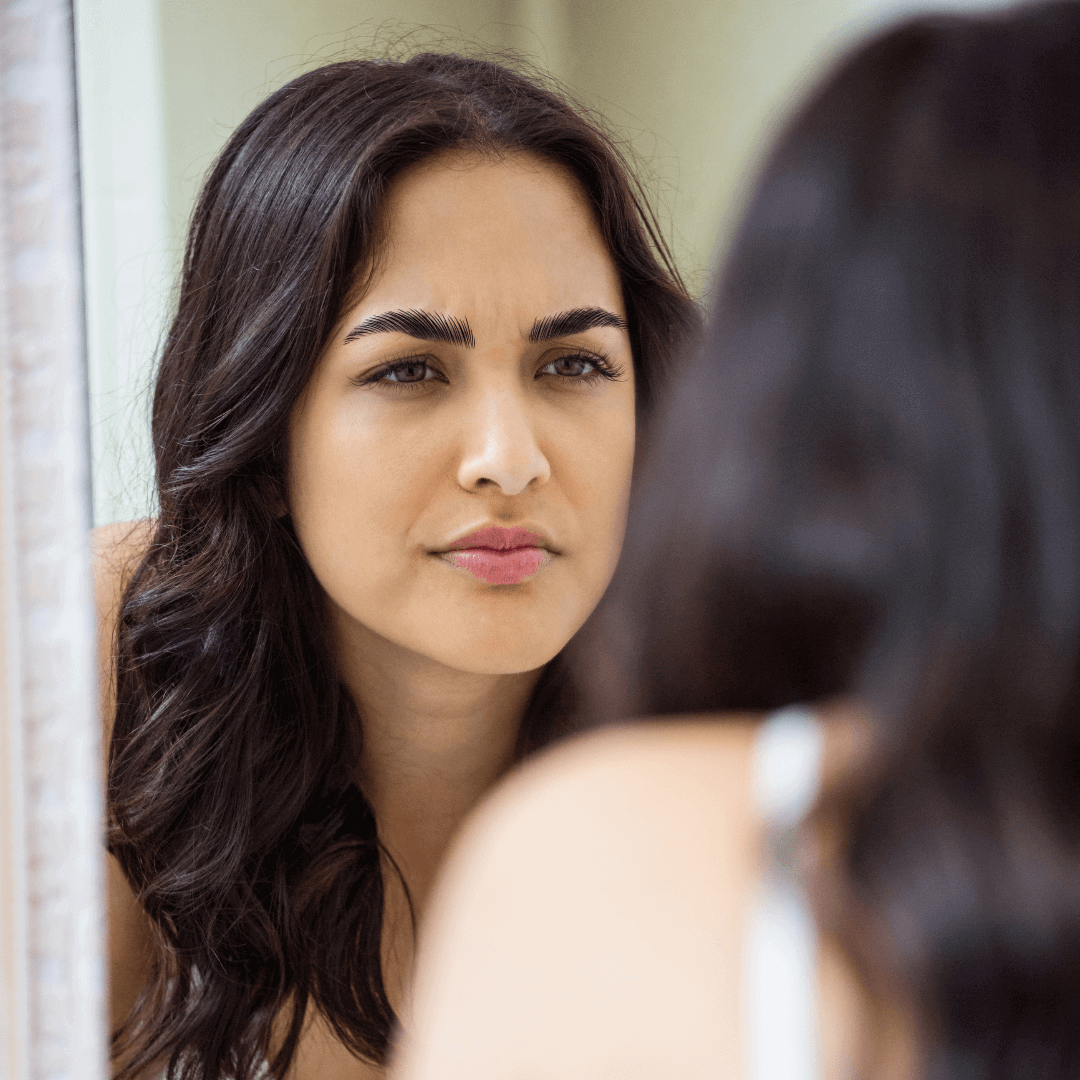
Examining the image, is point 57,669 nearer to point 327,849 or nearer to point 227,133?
point 327,849

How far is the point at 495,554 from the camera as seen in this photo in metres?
0.63

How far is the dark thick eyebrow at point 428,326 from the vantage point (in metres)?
0.62

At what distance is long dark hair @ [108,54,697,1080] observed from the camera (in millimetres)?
678

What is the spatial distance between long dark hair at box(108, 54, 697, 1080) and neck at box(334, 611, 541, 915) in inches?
0.9

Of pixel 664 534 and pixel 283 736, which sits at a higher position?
pixel 664 534

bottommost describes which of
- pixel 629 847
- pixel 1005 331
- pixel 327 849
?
pixel 327 849

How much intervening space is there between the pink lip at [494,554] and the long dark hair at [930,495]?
0.34m

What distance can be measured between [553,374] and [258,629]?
26cm

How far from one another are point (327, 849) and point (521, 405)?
324mm

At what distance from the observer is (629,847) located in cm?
28

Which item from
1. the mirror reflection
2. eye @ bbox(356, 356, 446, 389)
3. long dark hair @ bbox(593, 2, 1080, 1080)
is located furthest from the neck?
long dark hair @ bbox(593, 2, 1080, 1080)

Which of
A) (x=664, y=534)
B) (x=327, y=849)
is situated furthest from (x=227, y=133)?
(x=664, y=534)

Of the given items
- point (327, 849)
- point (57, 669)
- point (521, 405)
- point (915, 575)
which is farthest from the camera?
point (327, 849)

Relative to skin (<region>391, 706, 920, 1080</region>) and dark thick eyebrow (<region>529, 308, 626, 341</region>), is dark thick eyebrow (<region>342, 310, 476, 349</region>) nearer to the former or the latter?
dark thick eyebrow (<region>529, 308, 626, 341</region>)
